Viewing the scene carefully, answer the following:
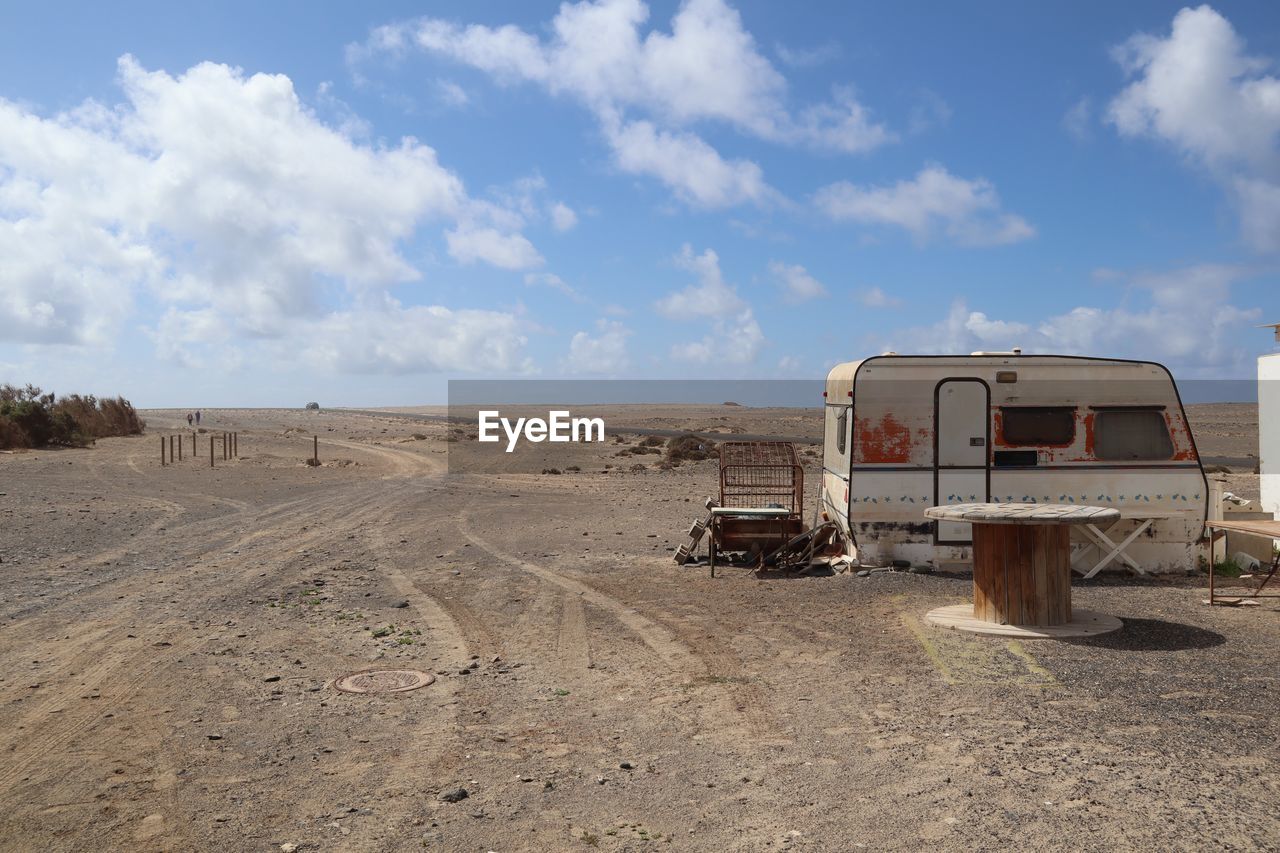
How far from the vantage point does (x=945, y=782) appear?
5.30 metres

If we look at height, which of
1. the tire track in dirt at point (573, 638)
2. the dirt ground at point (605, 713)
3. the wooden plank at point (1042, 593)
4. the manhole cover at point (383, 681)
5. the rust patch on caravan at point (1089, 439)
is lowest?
the tire track in dirt at point (573, 638)

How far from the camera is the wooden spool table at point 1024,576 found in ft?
29.0

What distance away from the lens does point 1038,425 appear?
39.9ft

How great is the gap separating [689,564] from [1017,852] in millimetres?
9276

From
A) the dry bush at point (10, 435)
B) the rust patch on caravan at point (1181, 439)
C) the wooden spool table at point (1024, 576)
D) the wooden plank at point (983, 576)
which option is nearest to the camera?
the wooden spool table at point (1024, 576)

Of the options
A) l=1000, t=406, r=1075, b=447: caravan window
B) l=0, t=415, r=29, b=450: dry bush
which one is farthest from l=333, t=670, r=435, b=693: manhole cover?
l=0, t=415, r=29, b=450: dry bush

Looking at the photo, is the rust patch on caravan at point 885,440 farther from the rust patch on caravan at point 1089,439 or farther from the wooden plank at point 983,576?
the wooden plank at point 983,576

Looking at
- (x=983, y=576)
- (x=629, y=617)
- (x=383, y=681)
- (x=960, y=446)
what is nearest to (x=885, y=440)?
(x=960, y=446)

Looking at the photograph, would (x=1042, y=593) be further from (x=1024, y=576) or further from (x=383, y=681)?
(x=383, y=681)

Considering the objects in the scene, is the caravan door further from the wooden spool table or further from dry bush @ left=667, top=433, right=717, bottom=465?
dry bush @ left=667, top=433, right=717, bottom=465

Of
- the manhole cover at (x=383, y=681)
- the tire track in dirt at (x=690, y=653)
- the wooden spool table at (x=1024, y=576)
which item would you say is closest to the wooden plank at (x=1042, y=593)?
the wooden spool table at (x=1024, y=576)

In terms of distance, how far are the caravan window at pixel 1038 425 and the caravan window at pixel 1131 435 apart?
336 mm

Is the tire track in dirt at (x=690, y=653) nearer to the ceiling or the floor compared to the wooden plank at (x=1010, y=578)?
nearer to the floor

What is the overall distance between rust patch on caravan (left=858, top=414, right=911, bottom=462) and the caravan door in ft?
1.20
